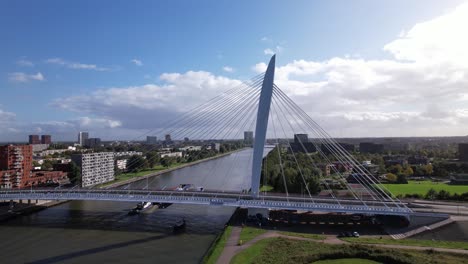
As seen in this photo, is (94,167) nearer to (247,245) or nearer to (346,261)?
(247,245)

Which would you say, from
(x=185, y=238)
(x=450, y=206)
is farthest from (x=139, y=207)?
(x=450, y=206)

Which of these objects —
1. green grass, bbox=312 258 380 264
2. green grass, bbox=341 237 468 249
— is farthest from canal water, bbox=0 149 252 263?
green grass, bbox=341 237 468 249

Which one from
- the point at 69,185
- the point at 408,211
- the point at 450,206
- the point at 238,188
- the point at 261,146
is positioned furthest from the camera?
the point at 69,185

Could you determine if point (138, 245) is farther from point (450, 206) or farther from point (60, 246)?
point (450, 206)

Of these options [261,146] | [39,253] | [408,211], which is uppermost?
[261,146]

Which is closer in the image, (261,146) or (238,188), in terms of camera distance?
(261,146)

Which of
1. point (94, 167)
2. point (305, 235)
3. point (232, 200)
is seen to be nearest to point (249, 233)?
point (305, 235)

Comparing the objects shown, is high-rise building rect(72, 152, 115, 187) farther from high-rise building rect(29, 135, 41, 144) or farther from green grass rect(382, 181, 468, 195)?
high-rise building rect(29, 135, 41, 144)
